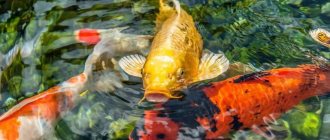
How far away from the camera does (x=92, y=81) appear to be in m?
5.34

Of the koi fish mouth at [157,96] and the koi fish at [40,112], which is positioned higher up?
the koi fish mouth at [157,96]

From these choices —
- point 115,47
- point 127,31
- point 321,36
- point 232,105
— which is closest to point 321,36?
point 321,36

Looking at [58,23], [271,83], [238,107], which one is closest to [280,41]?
[271,83]

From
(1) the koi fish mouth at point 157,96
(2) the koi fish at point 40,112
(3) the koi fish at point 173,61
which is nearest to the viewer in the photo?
(2) the koi fish at point 40,112

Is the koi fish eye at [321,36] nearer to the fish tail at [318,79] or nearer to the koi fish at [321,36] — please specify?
the koi fish at [321,36]

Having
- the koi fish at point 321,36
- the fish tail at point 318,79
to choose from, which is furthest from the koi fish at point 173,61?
the koi fish at point 321,36

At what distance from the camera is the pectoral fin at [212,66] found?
5.11m

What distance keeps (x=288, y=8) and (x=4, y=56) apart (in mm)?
3431

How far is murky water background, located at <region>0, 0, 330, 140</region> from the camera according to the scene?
5.02 metres

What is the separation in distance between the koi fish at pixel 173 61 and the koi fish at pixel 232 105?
0.18 meters

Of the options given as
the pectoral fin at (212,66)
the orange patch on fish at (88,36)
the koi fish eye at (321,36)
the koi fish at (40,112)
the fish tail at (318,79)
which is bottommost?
the koi fish at (40,112)

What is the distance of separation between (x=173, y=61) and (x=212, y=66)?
0.51m

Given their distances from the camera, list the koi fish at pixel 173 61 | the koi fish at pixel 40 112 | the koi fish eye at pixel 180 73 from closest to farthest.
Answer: the koi fish at pixel 40 112
the koi fish at pixel 173 61
the koi fish eye at pixel 180 73

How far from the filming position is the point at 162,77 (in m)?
4.76
